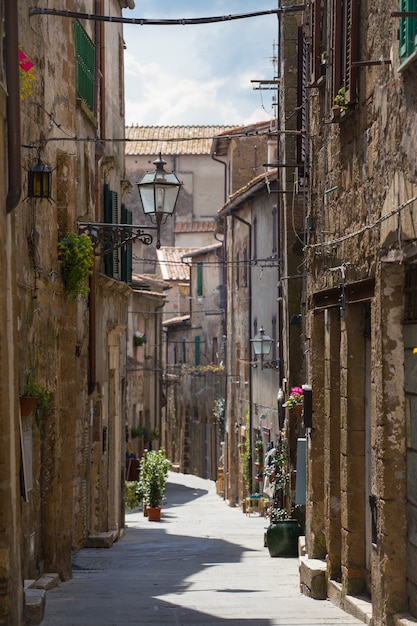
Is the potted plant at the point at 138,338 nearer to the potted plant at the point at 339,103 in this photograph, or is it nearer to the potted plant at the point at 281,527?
the potted plant at the point at 281,527

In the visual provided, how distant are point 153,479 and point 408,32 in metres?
19.7

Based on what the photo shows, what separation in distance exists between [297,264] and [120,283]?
3.32m

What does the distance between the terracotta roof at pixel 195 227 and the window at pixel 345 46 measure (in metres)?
43.4

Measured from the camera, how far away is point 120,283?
21.8 metres

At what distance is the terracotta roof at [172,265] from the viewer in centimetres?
5362

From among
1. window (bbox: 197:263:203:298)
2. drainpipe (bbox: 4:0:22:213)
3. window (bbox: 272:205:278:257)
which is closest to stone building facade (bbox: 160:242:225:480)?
window (bbox: 197:263:203:298)

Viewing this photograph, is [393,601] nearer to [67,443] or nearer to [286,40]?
[67,443]

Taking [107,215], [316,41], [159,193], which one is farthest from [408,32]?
[107,215]

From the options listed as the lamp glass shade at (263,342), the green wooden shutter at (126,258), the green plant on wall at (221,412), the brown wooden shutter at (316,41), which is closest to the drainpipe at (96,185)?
the green wooden shutter at (126,258)

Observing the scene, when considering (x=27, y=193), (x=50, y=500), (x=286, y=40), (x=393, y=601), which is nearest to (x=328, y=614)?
(x=393, y=601)

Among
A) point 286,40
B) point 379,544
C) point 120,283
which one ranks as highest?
point 286,40

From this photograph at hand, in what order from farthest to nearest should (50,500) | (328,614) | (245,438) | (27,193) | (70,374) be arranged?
(245,438)
(70,374)
(50,500)
(27,193)
(328,614)

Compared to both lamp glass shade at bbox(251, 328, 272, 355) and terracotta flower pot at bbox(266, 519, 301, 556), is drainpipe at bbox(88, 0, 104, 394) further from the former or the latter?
lamp glass shade at bbox(251, 328, 272, 355)

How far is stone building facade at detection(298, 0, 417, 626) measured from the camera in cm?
873
